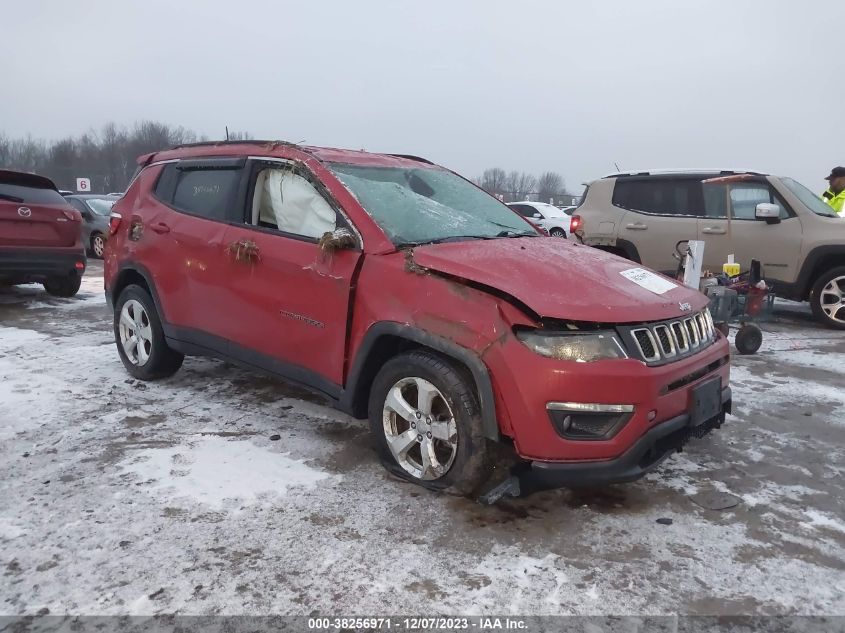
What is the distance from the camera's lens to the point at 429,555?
2.56 meters

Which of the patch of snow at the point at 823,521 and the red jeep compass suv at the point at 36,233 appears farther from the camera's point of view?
the red jeep compass suv at the point at 36,233

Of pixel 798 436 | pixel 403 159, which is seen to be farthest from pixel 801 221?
pixel 403 159

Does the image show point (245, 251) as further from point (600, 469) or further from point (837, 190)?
point (837, 190)

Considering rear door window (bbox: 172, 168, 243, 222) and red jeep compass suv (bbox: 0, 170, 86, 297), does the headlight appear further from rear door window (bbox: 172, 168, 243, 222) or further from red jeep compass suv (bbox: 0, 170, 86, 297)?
red jeep compass suv (bbox: 0, 170, 86, 297)

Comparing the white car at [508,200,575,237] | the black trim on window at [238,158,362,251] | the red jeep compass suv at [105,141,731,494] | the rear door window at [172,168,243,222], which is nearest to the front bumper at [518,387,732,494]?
the red jeep compass suv at [105,141,731,494]

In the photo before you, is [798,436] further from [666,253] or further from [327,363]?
[666,253]

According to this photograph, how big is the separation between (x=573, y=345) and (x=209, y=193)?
9.12 ft

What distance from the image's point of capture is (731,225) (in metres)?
7.75

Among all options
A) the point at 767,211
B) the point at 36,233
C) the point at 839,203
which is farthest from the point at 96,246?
the point at 839,203

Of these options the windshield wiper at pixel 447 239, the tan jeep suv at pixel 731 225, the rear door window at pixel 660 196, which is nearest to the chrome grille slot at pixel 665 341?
the windshield wiper at pixel 447 239

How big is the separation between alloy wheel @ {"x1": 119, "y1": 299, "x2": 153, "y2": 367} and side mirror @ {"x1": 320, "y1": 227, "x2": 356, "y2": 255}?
1986mm

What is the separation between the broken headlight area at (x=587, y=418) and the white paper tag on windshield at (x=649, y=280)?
0.78 meters

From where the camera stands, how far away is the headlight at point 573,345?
2.65m

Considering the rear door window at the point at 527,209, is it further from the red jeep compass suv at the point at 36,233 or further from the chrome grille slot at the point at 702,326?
the chrome grille slot at the point at 702,326
